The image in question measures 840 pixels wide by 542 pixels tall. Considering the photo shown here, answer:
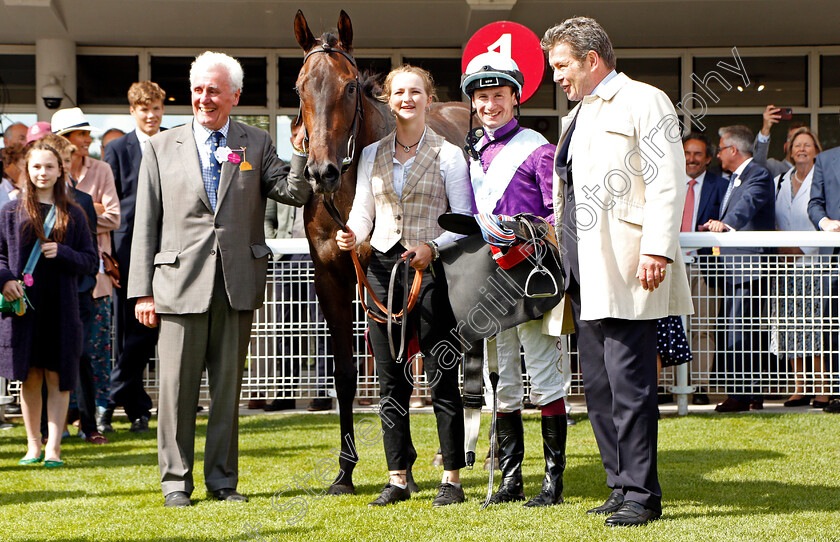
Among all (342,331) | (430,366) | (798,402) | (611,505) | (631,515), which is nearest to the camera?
(631,515)

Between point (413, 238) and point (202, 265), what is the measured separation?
1.03 meters

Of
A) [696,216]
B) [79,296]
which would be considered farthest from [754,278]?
[79,296]

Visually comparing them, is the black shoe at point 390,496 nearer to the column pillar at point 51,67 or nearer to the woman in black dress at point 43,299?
the woman in black dress at point 43,299

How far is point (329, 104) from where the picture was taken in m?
4.32

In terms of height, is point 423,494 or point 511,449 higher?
point 511,449

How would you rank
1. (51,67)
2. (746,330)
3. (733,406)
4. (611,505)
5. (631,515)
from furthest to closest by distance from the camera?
(51,67) < (733,406) < (746,330) < (611,505) < (631,515)

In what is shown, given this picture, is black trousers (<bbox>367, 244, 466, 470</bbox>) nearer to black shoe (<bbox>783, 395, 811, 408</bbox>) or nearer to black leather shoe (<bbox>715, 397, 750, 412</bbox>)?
black leather shoe (<bbox>715, 397, 750, 412</bbox>)

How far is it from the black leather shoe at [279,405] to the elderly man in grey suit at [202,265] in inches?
119

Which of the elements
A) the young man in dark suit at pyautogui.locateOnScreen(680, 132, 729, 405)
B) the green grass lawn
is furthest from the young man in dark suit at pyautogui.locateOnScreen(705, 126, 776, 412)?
the green grass lawn

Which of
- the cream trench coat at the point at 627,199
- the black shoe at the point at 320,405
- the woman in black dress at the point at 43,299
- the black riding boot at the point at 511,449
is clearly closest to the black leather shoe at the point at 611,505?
the black riding boot at the point at 511,449

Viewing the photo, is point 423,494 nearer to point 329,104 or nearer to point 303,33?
point 329,104

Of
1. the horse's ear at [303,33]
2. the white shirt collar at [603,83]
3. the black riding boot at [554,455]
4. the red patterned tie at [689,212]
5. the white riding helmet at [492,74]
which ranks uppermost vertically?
the horse's ear at [303,33]

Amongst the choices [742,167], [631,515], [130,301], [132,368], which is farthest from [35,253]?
[742,167]

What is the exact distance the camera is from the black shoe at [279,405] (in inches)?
302
